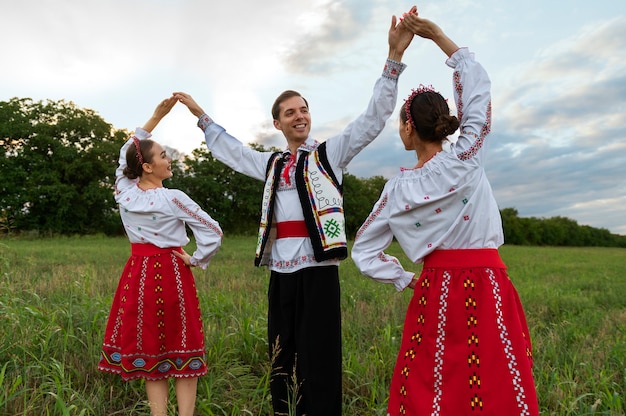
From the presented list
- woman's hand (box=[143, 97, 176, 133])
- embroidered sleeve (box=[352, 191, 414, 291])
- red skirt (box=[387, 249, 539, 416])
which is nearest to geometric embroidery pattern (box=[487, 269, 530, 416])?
red skirt (box=[387, 249, 539, 416])

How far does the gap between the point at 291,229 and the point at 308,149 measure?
51 cm

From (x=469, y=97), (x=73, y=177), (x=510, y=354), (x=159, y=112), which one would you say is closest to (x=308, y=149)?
(x=469, y=97)

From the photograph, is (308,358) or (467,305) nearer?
(467,305)

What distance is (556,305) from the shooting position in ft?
22.8

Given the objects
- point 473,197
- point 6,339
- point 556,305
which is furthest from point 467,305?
point 556,305

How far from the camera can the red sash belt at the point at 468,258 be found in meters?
2.18

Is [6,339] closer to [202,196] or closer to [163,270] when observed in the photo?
[163,270]

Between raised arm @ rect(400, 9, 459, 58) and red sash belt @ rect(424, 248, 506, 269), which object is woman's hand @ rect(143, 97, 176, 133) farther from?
red sash belt @ rect(424, 248, 506, 269)

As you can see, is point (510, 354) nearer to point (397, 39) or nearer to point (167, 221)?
point (397, 39)

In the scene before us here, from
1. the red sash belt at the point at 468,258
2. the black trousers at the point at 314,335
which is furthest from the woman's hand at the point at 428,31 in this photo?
the black trousers at the point at 314,335

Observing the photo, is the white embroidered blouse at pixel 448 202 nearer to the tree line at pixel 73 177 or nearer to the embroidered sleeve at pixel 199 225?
the embroidered sleeve at pixel 199 225

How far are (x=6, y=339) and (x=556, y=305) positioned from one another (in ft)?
21.3

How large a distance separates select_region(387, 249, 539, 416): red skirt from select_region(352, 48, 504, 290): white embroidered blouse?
0.30 ft

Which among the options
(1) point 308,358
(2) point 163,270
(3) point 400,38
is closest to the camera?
(3) point 400,38
